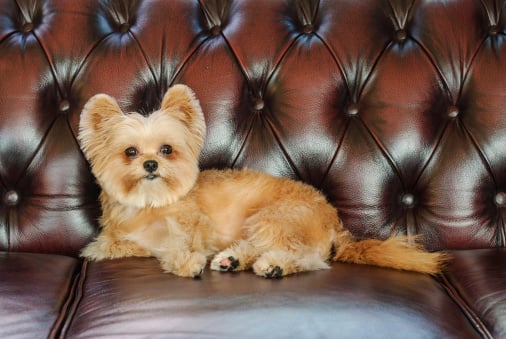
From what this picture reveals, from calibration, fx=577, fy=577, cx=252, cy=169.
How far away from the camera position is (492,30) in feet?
6.57

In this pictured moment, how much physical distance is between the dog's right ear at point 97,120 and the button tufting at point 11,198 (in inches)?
11.6

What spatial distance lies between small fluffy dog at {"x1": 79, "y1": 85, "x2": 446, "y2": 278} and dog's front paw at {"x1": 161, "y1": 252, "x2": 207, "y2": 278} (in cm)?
6

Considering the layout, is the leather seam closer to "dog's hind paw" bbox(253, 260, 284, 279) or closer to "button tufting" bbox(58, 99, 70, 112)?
"dog's hind paw" bbox(253, 260, 284, 279)

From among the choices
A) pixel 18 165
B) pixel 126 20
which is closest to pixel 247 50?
pixel 126 20

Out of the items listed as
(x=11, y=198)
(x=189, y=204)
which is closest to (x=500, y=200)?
(x=189, y=204)

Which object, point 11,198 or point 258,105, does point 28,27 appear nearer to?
point 11,198

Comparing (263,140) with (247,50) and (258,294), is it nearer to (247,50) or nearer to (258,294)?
(247,50)

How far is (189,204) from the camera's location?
1.85 m

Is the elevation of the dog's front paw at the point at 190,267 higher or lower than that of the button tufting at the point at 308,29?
lower

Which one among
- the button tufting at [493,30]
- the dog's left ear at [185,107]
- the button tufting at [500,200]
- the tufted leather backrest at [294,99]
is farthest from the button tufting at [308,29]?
the button tufting at [500,200]

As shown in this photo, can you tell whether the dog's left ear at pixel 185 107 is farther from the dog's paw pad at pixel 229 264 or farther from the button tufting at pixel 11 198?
the button tufting at pixel 11 198

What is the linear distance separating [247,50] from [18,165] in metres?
0.85

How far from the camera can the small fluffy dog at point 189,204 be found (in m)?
1.71

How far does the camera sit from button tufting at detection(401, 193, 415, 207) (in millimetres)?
1929
